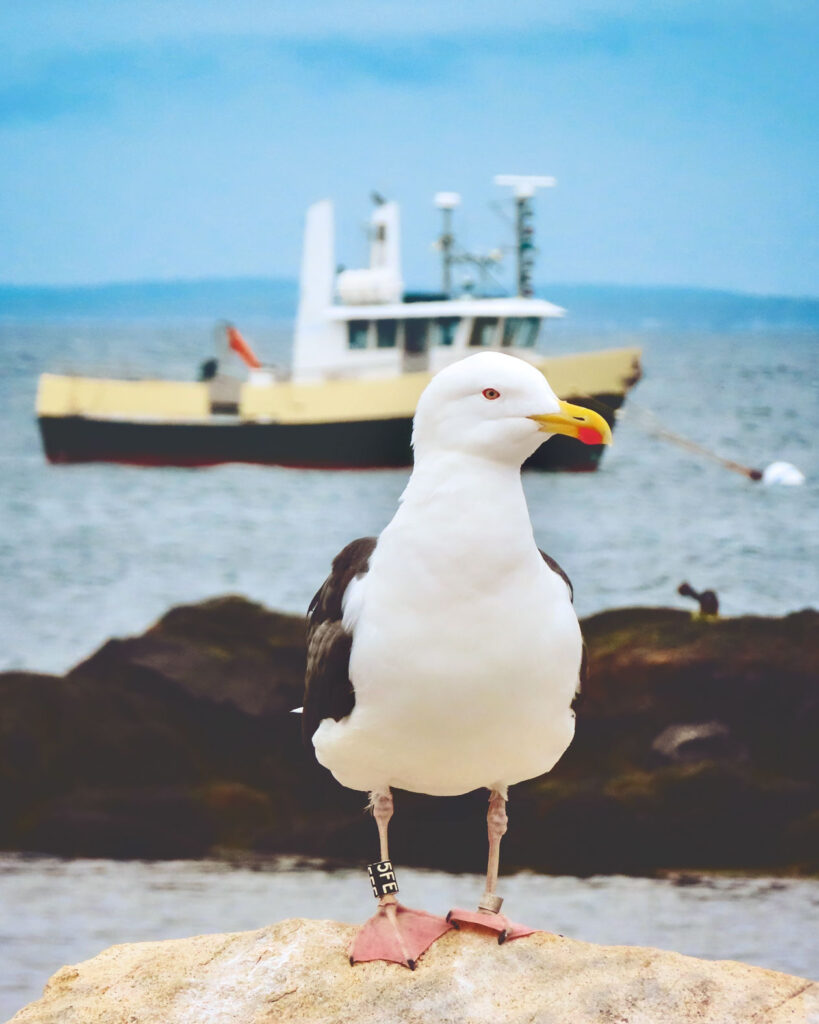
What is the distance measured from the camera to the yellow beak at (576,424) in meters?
2.85

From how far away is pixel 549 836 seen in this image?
808 cm

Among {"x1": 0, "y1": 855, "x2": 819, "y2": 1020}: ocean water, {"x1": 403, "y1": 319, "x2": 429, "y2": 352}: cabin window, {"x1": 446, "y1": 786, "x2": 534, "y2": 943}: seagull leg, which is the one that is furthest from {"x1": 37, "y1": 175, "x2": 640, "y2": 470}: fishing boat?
{"x1": 446, "y1": 786, "x2": 534, "y2": 943}: seagull leg

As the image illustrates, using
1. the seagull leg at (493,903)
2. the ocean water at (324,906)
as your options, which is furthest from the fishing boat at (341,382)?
the seagull leg at (493,903)

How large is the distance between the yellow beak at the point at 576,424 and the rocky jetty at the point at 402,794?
5.34 m

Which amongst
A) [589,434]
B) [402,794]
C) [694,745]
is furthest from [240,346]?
[589,434]

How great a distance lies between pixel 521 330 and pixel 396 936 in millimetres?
5925

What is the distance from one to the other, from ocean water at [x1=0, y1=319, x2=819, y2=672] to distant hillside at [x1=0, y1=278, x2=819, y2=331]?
0.11 metres

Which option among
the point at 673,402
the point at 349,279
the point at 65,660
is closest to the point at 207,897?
the point at 65,660

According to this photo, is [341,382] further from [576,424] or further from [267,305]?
[576,424]

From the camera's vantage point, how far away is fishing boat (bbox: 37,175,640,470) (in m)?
8.64

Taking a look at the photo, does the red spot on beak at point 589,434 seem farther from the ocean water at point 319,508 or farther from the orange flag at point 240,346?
the orange flag at point 240,346

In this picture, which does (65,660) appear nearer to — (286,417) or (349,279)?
(286,417)

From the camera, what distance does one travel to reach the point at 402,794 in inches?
309

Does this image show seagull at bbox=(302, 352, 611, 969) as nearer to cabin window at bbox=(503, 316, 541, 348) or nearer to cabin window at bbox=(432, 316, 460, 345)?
cabin window at bbox=(432, 316, 460, 345)
